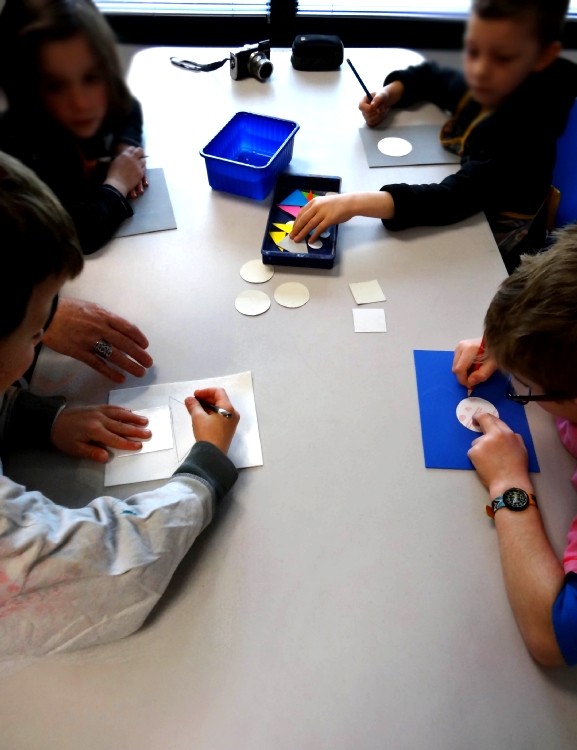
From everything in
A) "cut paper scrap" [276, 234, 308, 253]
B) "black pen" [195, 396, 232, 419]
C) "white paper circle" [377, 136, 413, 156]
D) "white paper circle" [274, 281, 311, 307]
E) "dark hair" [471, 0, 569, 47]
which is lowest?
"black pen" [195, 396, 232, 419]

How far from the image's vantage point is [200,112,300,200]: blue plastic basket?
3.25ft

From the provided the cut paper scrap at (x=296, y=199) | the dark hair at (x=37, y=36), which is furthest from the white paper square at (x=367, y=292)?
the dark hair at (x=37, y=36)

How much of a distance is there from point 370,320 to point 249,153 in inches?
18.4

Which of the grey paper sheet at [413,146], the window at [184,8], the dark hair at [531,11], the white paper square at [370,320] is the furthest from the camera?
the grey paper sheet at [413,146]

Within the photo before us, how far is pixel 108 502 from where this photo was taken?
604 mm

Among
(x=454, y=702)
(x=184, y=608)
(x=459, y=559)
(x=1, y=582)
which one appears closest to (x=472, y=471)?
(x=459, y=559)

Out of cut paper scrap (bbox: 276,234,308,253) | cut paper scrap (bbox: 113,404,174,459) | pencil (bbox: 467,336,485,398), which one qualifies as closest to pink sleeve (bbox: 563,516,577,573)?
pencil (bbox: 467,336,485,398)

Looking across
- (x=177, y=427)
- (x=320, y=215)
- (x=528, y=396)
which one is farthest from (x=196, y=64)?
(x=528, y=396)

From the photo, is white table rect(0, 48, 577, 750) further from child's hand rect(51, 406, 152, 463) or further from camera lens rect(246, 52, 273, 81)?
camera lens rect(246, 52, 273, 81)

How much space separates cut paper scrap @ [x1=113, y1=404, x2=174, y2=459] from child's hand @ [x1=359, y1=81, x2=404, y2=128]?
2.43 ft

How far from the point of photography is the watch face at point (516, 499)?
2.08 feet

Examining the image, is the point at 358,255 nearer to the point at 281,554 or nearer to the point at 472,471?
the point at 472,471

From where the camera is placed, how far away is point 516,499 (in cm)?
64

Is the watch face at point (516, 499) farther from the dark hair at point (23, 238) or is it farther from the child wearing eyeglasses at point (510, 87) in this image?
the dark hair at point (23, 238)
